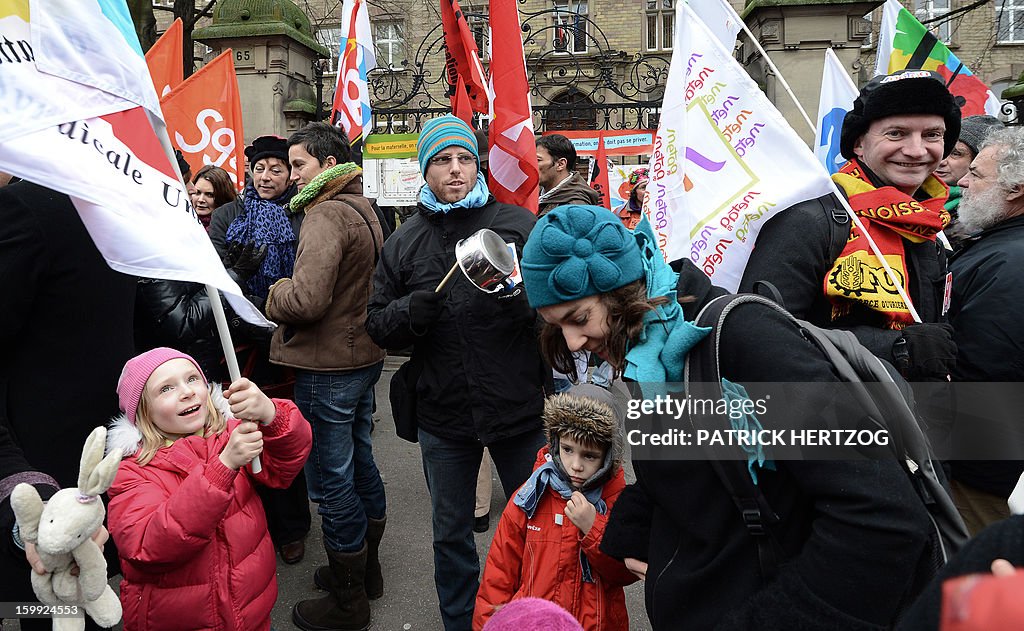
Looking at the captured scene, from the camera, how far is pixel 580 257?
144 cm

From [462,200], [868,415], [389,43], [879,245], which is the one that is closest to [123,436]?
[462,200]

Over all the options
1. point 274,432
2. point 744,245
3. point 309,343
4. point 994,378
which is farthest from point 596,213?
point 309,343

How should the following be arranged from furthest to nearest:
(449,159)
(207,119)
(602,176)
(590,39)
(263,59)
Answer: (590,39)
(602,176)
(263,59)
(207,119)
(449,159)

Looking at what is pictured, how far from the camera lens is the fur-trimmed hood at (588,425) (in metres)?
2.23

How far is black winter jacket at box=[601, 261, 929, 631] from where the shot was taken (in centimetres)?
118

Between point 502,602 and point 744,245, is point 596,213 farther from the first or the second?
point 502,602

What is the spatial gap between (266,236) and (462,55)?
178 centimetres

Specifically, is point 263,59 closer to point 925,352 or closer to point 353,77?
point 353,77

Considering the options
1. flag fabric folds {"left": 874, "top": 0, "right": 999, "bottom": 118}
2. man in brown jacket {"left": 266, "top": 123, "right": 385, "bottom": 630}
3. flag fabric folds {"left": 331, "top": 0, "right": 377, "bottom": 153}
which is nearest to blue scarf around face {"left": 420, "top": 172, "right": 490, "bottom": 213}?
man in brown jacket {"left": 266, "top": 123, "right": 385, "bottom": 630}

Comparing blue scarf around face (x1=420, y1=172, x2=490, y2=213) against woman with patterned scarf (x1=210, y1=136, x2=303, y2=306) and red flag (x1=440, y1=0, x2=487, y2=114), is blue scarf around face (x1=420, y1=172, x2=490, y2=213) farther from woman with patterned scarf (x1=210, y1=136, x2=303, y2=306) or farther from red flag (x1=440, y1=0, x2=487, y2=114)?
red flag (x1=440, y1=0, x2=487, y2=114)

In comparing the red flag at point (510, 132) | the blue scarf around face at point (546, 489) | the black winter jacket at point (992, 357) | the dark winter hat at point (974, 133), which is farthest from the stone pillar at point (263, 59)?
the black winter jacket at point (992, 357)

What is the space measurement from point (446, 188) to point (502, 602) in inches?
61.7

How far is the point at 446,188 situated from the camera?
107 inches

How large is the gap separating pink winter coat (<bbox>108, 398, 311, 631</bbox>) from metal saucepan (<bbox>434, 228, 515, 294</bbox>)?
748mm
